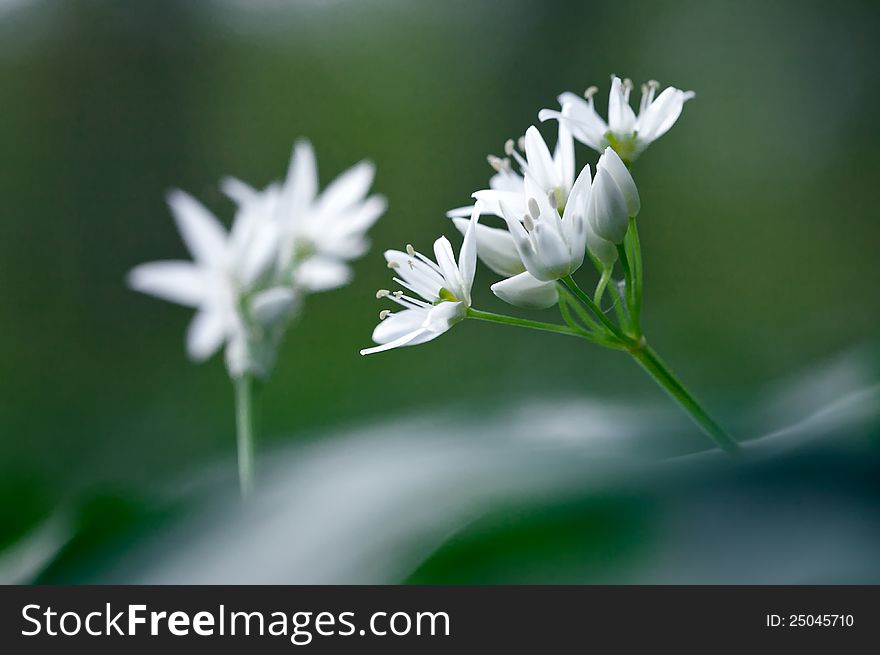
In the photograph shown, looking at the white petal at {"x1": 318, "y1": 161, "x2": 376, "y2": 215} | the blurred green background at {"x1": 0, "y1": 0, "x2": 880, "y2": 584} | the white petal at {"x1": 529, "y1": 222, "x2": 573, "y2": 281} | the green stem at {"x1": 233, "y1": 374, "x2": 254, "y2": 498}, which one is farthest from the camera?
the blurred green background at {"x1": 0, "y1": 0, "x2": 880, "y2": 584}

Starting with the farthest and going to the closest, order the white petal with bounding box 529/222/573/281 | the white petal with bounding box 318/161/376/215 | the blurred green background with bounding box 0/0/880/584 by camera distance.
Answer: the blurred green background with bounding box 0/0/880/584
the white petal with bounding box 318/161/376/215
the white petal with bounding box 529/222/573/281

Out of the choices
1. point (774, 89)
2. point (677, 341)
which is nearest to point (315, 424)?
point (677, 341)

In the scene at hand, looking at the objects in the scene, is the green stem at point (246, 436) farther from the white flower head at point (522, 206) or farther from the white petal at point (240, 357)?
the white flower head at point (522, 206)

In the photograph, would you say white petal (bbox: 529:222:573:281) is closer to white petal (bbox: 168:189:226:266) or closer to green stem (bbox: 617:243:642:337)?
green stem (bbox: 617:243:642:337)

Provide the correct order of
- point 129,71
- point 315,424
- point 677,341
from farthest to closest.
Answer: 1. point 129,71
2. point 315,424
3. point 677,341

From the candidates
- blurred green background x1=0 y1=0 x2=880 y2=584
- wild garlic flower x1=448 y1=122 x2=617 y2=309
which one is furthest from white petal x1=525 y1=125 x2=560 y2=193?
blurred green background x1=0 y1=0 x2=880 y2=584

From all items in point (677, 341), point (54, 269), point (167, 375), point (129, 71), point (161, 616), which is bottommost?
point (161, 616)

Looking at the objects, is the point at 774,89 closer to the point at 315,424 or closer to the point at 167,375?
the point at 315,424
